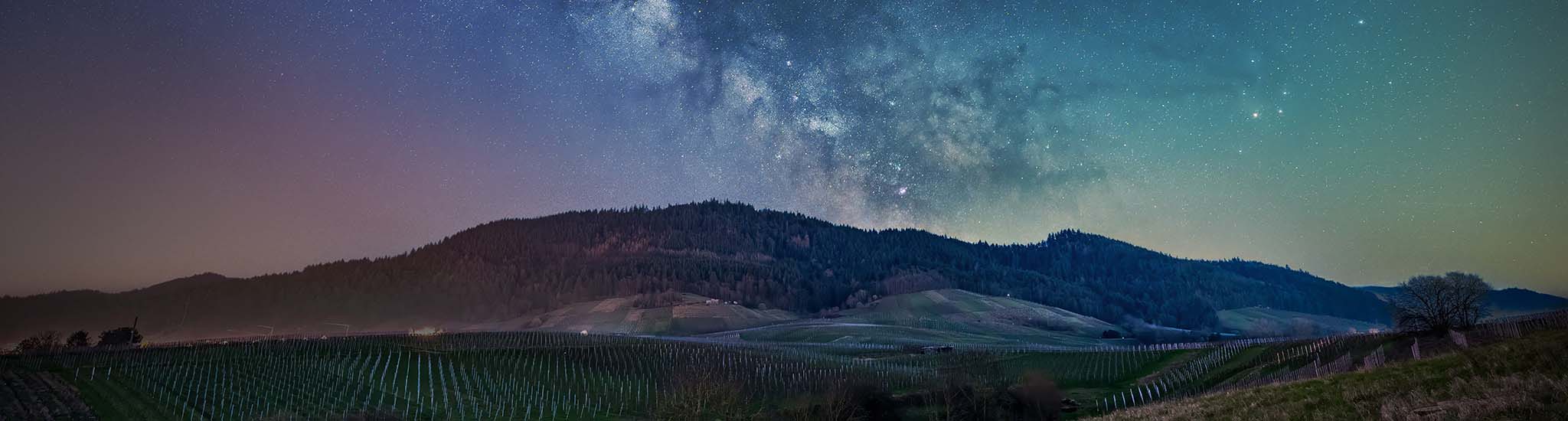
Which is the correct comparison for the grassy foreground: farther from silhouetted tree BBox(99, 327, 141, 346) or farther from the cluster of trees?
silhouetted tree BBox(99, 327, 141, 346)

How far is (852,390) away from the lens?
226 ft

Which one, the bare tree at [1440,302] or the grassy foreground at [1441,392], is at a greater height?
the bare tree at [1440,302]

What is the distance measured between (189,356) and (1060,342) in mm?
180835


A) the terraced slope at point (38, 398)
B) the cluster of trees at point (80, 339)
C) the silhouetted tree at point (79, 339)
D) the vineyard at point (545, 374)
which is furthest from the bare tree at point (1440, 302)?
the silhouetted tree at point (79, 339)

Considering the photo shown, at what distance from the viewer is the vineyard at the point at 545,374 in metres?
57.9

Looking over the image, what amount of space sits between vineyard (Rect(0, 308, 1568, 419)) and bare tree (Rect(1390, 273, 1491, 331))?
5753mm

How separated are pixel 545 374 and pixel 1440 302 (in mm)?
92004

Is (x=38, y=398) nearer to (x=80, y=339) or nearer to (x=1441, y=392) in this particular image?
(x=1441, y=392)

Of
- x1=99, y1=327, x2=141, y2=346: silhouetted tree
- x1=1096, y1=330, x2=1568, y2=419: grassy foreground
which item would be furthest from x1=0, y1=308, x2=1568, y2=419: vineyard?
x1=99, y1=327, x2=141, y2=346: silhouetted tree

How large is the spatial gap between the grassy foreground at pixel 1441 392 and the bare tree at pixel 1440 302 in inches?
1888

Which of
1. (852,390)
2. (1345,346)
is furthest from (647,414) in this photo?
(1345,346)

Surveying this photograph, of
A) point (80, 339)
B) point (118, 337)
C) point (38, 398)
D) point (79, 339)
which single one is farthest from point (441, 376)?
point (118, 337)

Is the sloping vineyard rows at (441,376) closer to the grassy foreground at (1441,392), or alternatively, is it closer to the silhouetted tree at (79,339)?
the grassy foreground at (1441,392)

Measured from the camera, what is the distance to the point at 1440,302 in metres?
66.4
